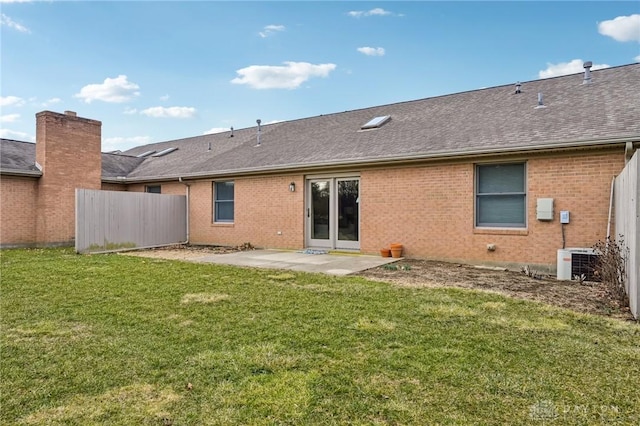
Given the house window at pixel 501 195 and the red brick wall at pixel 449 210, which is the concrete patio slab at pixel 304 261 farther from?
the house window at pixel 501 195

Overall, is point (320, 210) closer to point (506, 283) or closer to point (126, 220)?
point (506, 283)

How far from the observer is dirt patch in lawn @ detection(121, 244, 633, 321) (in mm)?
5387

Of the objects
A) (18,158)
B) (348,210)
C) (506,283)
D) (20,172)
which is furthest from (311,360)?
(18,158)

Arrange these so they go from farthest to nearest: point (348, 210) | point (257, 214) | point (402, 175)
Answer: point (257, 214) < point (348, 210) < point (402, 175)

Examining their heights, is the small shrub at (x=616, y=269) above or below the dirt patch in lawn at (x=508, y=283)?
above

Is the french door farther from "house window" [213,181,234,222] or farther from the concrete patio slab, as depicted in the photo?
"house window" [213,181,234,222]

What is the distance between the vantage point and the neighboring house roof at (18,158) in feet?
43.4

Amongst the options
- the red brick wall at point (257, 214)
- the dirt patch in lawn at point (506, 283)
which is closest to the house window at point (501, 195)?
the dirt patch in lawn at point (506, 283)

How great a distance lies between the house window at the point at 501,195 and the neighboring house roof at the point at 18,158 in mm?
14476

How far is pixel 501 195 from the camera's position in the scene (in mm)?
8977

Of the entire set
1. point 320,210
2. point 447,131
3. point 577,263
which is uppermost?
point 447,131

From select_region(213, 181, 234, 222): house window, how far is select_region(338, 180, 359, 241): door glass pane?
14.5ft

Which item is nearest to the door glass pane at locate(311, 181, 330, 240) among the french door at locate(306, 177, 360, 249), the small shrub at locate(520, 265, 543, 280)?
the french door at locate(306, 177, 360, 249)

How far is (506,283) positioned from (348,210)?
5.23m
